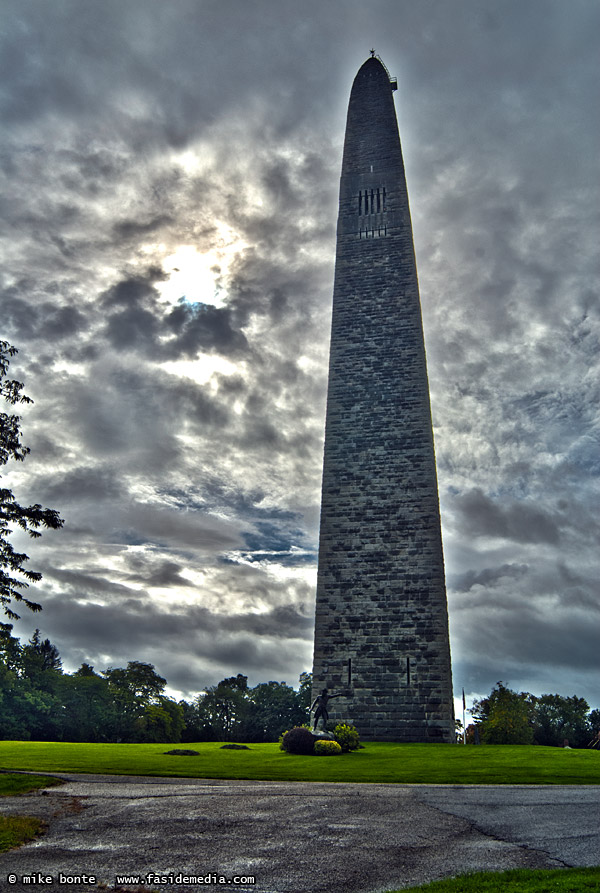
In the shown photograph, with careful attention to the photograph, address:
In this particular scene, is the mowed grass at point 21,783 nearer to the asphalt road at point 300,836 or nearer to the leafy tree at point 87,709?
the asphalt road at point 300,836

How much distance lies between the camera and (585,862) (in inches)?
298

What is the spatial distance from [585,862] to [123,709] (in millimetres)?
54768

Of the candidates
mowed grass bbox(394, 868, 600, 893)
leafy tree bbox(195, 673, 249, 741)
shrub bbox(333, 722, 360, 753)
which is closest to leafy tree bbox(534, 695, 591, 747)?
leafy tree bbox(195, 673, 249, 741)

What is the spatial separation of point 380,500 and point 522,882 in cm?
2378

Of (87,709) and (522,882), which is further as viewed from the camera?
(87,709)

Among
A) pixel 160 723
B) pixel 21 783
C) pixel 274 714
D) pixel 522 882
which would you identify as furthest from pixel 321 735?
pixel 274 714

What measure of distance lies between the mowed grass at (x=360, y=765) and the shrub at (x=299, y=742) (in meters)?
0.60

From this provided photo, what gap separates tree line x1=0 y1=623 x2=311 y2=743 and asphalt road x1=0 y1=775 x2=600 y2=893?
104 feet

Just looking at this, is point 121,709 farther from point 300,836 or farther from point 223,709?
point 300,836

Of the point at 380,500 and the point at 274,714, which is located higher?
the point at 380,500

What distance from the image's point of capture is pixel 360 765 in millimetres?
17891

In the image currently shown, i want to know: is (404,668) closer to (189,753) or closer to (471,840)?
(189,753)

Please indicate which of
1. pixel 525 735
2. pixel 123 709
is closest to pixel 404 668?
pixel 525 735

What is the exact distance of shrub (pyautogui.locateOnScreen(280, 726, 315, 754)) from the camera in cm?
2149
